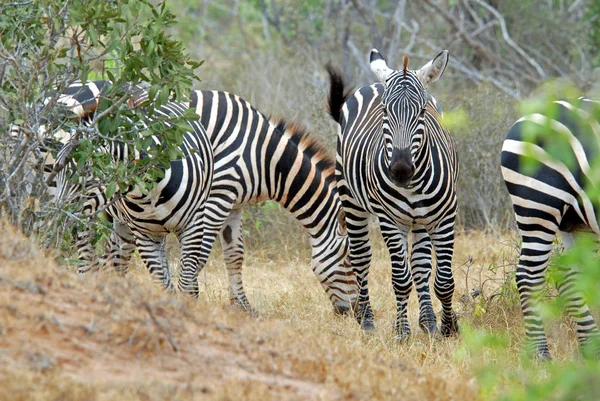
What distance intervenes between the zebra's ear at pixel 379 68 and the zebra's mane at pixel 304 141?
1.24 meters

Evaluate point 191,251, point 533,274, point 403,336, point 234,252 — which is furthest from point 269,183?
point 533,274

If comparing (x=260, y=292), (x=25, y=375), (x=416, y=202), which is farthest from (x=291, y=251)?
(x=25, y=375)

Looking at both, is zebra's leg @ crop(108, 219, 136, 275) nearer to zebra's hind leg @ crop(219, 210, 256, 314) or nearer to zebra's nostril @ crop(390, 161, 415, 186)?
zebra's hind leg @ crop(219, 210, 256, 314)

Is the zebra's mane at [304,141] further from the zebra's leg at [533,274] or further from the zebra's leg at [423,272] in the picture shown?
the zebra's leg at [533,274]

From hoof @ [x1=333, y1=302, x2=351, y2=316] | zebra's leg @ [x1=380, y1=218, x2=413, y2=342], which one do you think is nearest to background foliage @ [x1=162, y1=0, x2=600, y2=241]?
hoof @ [x1=333, y1=302, x2=351, y2=316]

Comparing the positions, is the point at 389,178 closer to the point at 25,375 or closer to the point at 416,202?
the point at 416,202

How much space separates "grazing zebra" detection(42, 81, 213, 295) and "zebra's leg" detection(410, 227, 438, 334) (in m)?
1.77

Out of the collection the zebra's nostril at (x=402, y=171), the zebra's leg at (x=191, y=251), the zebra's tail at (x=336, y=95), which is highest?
the zebra's tail at (x=336, y=95)

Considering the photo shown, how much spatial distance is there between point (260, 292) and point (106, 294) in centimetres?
399

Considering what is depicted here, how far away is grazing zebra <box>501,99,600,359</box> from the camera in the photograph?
546 centimetres

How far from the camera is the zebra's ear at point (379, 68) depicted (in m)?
6.80

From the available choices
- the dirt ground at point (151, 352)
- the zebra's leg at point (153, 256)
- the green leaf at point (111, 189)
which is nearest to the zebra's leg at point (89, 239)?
the zebra's leg at point (153, 256)

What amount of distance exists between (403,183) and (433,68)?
1.04 metres

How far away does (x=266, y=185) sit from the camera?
7.95 meters
